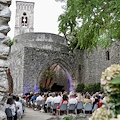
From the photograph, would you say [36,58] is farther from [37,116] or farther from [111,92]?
[111,92]

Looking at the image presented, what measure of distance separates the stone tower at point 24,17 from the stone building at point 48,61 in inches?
936

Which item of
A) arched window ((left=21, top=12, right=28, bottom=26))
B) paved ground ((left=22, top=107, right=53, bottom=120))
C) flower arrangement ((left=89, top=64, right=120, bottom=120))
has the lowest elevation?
paved ground ((left=22, top=107, right=53, bottom=120))

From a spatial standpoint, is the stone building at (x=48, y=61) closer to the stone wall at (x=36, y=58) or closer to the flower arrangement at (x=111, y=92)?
the stone wall at (x=36, y=58)

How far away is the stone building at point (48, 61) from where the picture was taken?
60.2ft

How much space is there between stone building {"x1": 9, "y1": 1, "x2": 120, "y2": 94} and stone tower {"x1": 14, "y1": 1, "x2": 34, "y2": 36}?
23.8 meters

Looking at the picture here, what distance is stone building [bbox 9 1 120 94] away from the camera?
18344 mm

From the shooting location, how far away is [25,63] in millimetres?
18562

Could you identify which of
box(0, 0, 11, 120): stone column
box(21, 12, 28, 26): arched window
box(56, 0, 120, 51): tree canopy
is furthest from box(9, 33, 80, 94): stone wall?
box(21, 12, 28, 26): arched window

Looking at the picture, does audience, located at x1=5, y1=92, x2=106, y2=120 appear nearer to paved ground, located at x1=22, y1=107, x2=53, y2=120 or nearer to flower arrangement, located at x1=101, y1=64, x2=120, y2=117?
paved ground, located at x1=22, y1=107, x2=53, y2=120

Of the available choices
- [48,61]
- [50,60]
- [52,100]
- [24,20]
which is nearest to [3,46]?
[52,100]

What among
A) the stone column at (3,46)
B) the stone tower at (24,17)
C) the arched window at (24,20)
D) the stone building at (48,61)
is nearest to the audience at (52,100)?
the stone column at (3,46)

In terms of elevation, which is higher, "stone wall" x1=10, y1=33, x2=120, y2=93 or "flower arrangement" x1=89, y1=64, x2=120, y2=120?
"stone wall" x1=10, y1=33, x2=120, y2=93

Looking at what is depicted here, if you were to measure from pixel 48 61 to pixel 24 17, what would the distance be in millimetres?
29444

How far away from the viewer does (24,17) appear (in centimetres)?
4609
